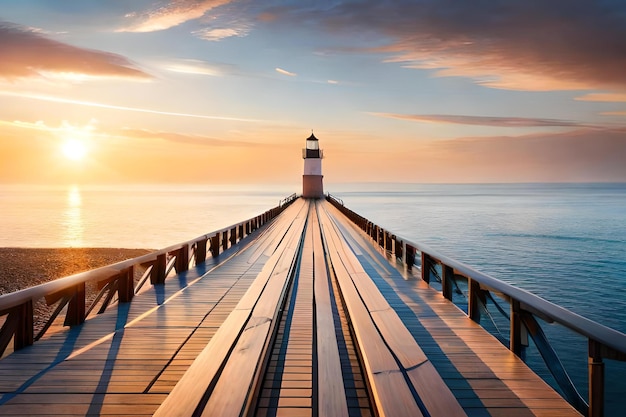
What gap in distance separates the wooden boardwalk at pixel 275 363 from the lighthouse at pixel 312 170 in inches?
1864

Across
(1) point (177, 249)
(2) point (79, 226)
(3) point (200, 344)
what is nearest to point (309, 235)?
(1) point (177, 249)

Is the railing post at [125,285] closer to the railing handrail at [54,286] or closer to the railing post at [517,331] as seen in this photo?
the railing handrail at [54,286]

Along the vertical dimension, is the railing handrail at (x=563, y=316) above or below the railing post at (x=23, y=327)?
above

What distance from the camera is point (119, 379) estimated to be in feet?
14.3

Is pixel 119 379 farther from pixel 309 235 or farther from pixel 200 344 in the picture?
pixel 309 235

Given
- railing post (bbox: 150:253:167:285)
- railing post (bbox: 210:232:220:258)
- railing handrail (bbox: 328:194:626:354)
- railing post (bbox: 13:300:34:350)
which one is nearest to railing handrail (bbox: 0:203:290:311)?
railing post (bbox: 13:300:34:350)

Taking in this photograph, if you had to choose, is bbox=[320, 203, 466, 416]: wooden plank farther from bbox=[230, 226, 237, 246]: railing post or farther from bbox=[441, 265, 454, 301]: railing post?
bbox=[230, 226, 237, 246]: railing post

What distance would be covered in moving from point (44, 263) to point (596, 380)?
32.6 m

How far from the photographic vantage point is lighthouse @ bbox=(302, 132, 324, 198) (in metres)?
55.1

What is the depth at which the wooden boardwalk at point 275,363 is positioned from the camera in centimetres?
377

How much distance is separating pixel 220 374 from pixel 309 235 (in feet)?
46.7

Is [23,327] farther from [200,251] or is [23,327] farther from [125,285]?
[200,251]

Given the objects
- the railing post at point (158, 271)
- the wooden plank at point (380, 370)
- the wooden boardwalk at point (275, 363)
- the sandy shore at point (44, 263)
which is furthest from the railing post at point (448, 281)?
the sandy shore at point (44, 263)

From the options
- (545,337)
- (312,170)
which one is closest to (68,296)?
(545,337)
